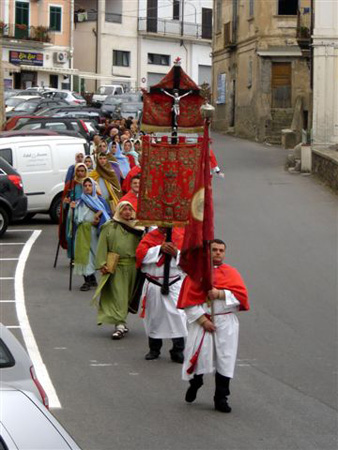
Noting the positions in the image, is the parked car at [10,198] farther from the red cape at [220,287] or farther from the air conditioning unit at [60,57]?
the air conditioning unit at [60,57]

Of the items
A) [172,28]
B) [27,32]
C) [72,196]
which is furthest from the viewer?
[172,28]

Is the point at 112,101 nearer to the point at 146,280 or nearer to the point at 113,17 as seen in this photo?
the point at 113,17

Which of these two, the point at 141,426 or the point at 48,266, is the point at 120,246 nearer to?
the point at 141,426

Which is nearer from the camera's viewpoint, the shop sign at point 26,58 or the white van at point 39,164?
the white van at point 39,164

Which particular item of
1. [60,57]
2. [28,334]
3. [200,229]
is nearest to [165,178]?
[28,334]

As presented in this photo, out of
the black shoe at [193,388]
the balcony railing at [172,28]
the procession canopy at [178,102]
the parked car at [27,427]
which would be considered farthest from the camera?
the balcony railing at [172,28]

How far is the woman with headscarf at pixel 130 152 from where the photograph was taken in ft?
74.1

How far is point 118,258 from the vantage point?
43.4 ft

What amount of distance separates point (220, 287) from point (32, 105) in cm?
3738

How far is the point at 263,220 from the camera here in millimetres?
24234

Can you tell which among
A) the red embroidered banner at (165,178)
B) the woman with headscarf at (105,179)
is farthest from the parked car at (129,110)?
the red embroidered banner at (165,178)

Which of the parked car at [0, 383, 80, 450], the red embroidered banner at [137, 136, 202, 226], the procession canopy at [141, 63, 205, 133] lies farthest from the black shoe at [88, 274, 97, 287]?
the parked car at [0, 383, 80, 450]

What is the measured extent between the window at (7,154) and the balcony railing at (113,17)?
1977 inches

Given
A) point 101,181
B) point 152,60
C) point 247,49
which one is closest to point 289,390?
point 101,181
